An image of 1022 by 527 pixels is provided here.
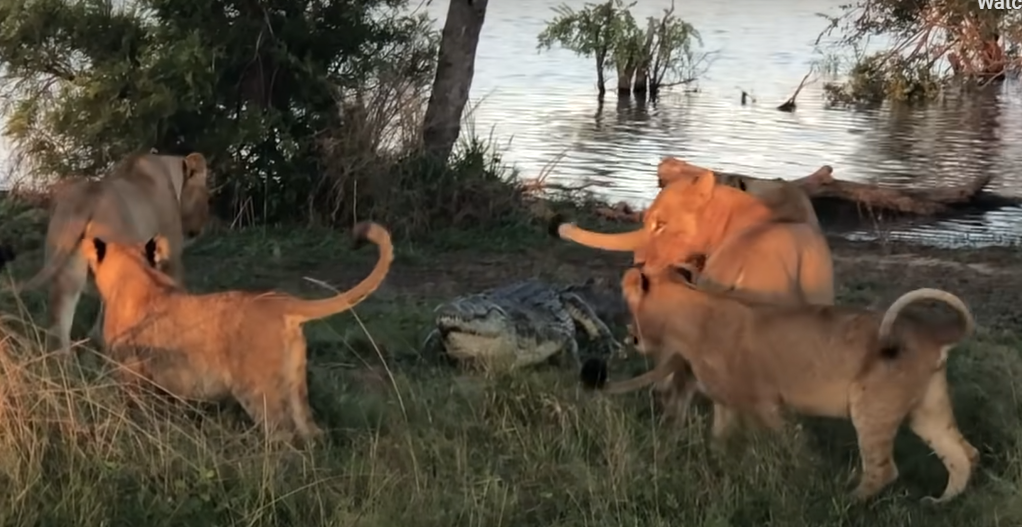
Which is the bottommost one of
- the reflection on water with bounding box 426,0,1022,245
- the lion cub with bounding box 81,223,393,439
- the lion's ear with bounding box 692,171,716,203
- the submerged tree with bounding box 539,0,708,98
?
the reflection on water with bounding box 426,0,1022,245

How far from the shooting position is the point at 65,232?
7.39 m

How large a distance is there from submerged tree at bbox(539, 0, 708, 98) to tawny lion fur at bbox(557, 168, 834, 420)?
855 inches

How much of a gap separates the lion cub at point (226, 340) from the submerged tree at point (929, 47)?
61.6 ft

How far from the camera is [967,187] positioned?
16.2 metres

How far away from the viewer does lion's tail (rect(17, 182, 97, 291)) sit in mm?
7221

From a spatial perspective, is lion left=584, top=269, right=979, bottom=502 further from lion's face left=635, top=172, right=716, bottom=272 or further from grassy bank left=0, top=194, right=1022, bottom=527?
lion's face left=635, top=172, right=716, bottom=272

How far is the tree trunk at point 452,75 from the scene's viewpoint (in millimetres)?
12977

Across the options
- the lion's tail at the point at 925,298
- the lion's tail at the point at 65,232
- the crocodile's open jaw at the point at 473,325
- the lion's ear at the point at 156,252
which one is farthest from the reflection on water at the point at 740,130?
the lion's tail at the point at 925,298

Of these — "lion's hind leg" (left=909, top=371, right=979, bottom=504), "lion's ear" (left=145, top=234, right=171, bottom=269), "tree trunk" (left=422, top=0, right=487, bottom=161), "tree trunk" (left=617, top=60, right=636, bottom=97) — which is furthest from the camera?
"tree trunk" (left=617, top=60, right=636, bottom=97)

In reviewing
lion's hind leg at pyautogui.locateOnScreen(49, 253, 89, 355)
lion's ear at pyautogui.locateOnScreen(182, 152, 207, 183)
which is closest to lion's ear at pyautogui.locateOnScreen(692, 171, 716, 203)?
lion's hind leg at pyautogui.locateOnScreen(49, 253, 89, 355)

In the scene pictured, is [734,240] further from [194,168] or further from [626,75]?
[626,75]

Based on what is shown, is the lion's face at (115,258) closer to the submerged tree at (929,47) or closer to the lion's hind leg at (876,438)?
the lion's hind leg at (876,438)

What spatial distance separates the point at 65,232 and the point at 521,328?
222cm

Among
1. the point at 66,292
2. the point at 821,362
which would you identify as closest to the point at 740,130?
the point at 66,292
